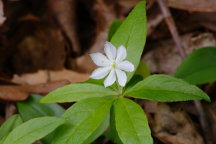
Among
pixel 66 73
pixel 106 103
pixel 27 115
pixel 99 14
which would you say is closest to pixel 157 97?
pixel 106 103

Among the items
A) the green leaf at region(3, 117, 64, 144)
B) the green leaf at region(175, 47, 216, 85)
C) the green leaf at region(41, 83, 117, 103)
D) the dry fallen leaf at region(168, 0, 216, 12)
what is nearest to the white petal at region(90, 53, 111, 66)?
the green leaf at region(41, 83, 117, 103)

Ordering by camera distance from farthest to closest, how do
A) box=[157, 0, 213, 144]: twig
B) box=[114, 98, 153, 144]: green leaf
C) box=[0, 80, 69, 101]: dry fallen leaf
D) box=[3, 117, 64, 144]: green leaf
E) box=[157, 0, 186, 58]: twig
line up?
box=[157, 0, 186, 58]: twig < box=[0, 80, 69, 101]: dry fallen leaf < box=[157, 0, 213, 144]: twig < box=[3, 117, 64, 144]: green leaf < box=[114, 98, 153, 144]: green leaf

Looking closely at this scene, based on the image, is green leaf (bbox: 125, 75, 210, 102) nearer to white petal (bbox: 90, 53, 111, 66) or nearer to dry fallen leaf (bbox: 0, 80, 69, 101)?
white petal (bbox: 90, 53, 111, 66)

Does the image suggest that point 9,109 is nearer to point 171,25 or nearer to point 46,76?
point 46,76

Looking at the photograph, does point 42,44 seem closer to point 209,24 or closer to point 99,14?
point 99,14

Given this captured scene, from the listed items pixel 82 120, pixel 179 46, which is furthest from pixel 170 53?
pixel 82 120

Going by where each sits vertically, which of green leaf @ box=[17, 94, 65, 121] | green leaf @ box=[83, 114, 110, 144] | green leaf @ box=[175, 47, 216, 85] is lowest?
green leaf @ box=[83, 114, 110, 144]

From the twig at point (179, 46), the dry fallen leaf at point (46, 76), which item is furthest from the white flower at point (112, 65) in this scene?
the dry fallen leaf at point (46, 76)
